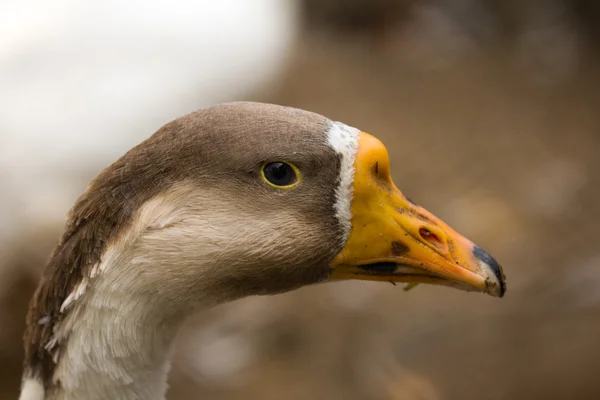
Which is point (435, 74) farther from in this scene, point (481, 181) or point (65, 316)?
point (65, 316)

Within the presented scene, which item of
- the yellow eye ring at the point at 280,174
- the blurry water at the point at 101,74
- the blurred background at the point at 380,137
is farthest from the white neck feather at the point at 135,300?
the blurry water at the point at 101,74

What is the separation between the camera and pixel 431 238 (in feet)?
5.01

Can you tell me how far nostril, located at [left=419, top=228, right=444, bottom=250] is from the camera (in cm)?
152

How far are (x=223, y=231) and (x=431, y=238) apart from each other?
45cm

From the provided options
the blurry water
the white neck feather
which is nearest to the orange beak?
the white neck feather

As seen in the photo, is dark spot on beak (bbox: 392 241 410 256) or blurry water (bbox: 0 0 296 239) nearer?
dark spot on beak (bbox: 392 241 410 256)

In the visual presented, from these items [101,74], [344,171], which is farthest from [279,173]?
[101,74]

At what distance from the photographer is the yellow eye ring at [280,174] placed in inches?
56.9

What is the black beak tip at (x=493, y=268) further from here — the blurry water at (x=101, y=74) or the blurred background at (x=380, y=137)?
the blurry water at (x=101, y=74)

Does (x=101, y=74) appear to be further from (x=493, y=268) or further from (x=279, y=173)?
(x=493, y=268)

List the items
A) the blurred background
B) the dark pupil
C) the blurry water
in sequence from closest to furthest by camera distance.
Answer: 1. the dark pupil
2. the blurred background
3. the blurry water

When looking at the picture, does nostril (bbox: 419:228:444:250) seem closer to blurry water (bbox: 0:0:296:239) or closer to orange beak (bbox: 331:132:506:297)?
orange beak (bbox: 331:132:506:297)

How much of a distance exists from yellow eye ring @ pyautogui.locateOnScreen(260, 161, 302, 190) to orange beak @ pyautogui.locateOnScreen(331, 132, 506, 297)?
13cm

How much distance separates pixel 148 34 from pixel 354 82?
1.83m
